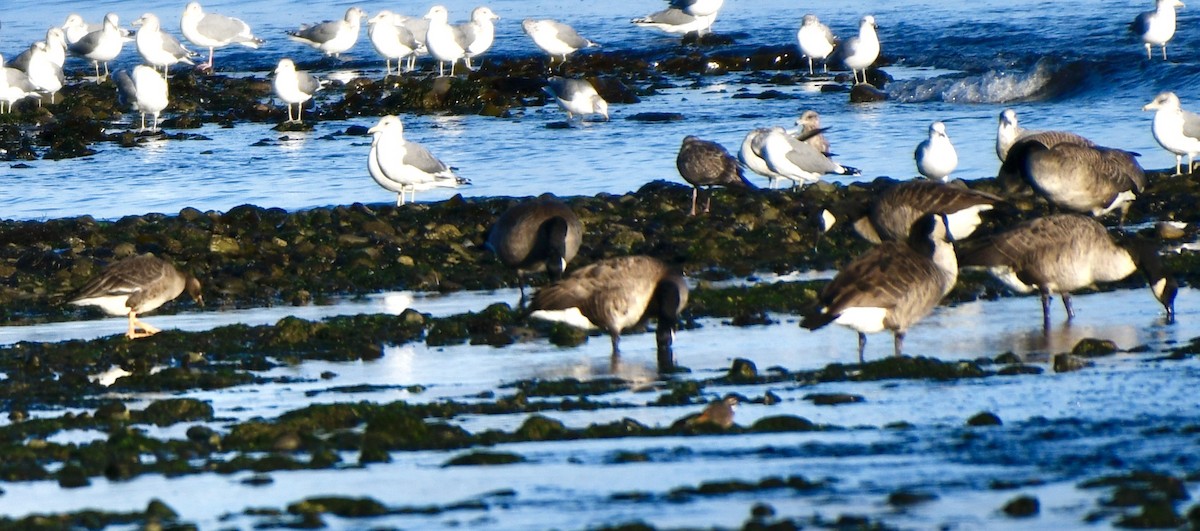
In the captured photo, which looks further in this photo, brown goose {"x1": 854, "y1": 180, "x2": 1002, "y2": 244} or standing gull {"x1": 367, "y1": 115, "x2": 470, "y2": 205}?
standing gull {"x1": 367, "y1": 115, "x2": 470, "y2": 205}

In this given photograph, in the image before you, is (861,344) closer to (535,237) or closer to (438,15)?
(535,237)

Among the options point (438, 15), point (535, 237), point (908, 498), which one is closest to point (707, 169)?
point (535, 237)

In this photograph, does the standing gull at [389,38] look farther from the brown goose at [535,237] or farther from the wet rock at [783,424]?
the wet rock at [783,424]

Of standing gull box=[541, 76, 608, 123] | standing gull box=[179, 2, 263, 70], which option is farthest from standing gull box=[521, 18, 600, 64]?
standing gull box=[541, 76, 608, 123]

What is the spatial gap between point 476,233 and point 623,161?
6.40 meters

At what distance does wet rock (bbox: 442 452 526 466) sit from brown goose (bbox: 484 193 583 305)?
4.48 meters

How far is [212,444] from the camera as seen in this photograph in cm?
788

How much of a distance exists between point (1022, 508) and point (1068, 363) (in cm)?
319

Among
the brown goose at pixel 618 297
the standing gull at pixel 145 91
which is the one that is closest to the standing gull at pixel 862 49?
the standing gull at pixel 145 91

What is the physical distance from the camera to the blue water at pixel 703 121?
64.8ft

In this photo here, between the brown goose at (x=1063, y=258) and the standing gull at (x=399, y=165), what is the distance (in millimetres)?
7501

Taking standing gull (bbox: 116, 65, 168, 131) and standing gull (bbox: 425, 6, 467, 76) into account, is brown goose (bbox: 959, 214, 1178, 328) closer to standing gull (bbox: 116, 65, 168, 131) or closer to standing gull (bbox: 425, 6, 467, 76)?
standing gull (bbox: 116, 65, 168, 131)

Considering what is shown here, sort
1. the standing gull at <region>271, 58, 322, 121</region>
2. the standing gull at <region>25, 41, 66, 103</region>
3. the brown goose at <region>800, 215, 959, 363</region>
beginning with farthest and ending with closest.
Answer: the standing gull at <region>25, 41, 66, 103</region> < the standing gull at <region>271, 58, 322, 121</region> < the brown goose at <region>800, 215, 959, 363</region>

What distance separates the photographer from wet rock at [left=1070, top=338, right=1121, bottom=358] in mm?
9445
